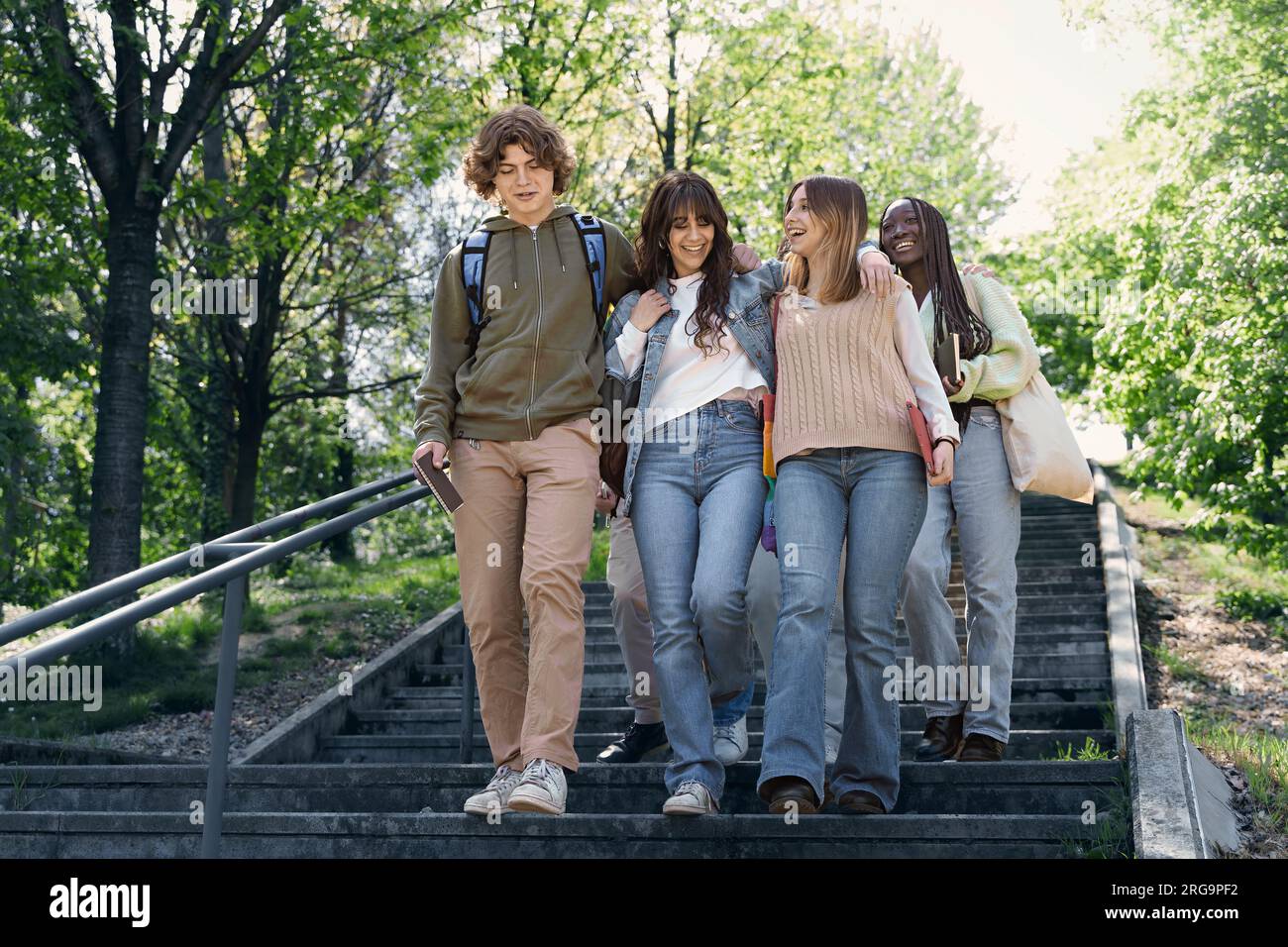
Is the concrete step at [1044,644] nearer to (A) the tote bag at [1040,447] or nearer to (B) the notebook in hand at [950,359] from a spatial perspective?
(A) the tote bag at [1040,447]

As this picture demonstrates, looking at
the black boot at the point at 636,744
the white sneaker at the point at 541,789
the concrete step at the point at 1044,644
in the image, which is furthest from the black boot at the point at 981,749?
the concrete step at the point at 1044,644

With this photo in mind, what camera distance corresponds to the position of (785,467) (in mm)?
3775

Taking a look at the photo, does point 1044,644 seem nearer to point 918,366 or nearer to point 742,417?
point 918,366

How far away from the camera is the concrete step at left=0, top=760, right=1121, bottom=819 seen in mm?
4016

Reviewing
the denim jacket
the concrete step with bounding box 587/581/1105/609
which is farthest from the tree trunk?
the denim jacket

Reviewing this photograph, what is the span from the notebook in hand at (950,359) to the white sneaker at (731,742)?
146 cm

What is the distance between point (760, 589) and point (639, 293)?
1.13m

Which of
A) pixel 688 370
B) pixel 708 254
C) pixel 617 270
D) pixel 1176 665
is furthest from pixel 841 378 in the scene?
pixel 1176 665

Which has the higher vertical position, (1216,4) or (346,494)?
(1216,4)

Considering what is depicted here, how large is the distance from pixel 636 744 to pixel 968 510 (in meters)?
1.49

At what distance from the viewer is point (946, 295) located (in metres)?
4.71

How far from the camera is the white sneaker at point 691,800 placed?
339 centimetres
